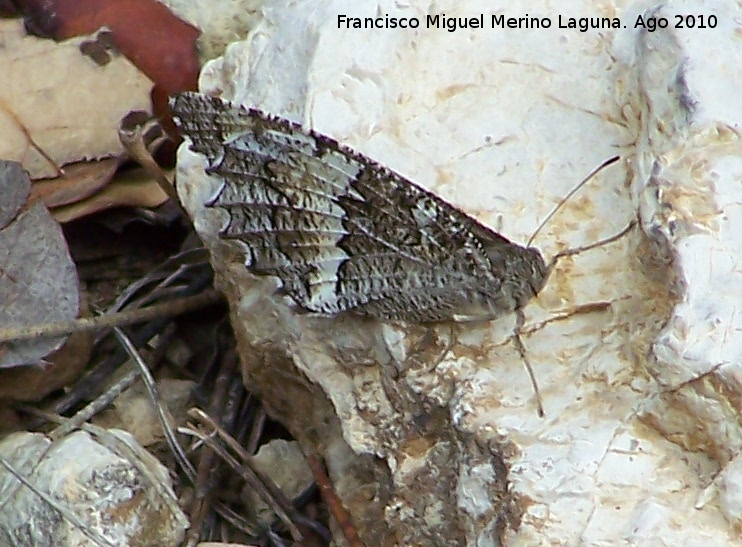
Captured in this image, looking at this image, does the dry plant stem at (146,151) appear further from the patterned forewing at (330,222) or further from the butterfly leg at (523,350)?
the butterfly leg at (523,350)

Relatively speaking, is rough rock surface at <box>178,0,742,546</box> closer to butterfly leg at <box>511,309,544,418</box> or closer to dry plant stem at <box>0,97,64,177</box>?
butterfly leg at <box>511,309,544,418</box>

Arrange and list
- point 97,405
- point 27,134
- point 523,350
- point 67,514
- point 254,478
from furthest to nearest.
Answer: point 27,134 → point 97,405 → point 254,478 → point 67,514 → point 523,350

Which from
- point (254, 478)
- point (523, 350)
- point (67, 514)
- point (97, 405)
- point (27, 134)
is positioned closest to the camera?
point (523, 350)

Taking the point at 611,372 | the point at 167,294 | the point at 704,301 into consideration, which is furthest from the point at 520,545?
the point at 167,294

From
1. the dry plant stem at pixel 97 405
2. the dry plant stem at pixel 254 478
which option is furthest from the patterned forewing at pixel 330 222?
the dry plant stem at pixel 97 405

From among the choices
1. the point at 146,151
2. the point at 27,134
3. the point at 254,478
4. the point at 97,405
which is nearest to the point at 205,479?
the point at 254,478

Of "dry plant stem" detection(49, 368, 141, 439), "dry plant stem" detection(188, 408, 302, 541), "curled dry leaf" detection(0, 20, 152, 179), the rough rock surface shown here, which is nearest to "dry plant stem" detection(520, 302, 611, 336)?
the rough rock surface

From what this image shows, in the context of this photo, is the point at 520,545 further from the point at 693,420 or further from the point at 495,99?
the point at 495,99

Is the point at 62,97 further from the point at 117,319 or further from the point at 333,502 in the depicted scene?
the point at 333,502
